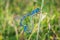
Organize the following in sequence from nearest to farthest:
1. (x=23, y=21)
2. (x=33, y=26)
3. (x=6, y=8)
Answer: (x=33, y=26), (x=23, y=21), (x=6, y=8)

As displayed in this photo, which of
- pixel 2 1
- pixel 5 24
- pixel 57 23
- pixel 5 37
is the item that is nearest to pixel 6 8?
pixel 2 1

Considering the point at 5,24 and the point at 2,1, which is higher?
the point at 2,1

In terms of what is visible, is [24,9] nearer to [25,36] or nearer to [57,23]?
[57,23]

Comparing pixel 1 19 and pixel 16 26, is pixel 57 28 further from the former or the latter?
pixel 1 19

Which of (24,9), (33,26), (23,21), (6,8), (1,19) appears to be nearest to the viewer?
(33,26)

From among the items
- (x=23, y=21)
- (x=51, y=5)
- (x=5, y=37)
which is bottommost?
(x=5, y=37)

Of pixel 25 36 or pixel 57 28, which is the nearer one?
pixel 25 36

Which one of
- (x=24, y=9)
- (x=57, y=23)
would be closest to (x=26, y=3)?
(x=24, y=9)
